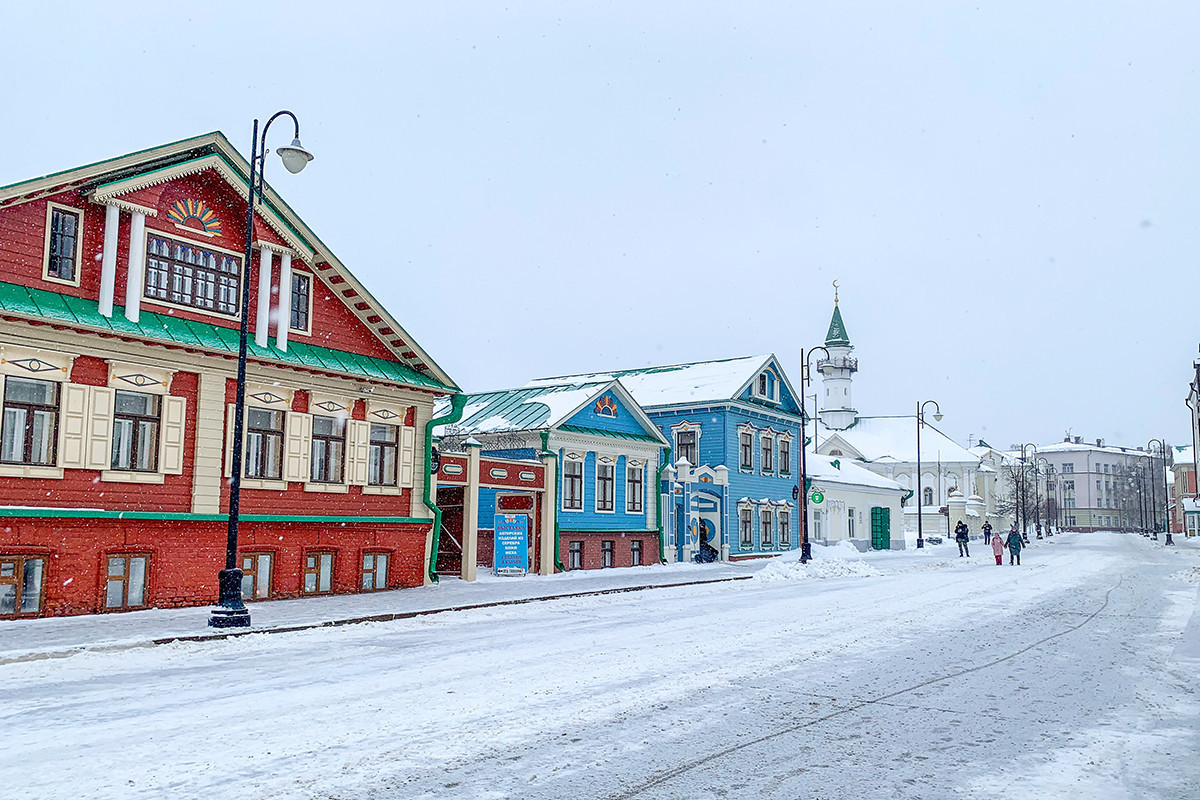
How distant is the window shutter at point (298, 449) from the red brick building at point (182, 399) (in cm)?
4

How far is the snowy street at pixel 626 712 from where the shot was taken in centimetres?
678

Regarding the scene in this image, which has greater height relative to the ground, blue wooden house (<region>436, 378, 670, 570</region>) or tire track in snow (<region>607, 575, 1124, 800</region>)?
blue wooden house (<region>436, 378, 670, 570</region>)

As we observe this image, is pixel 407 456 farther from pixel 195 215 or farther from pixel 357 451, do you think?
pixel 195 215

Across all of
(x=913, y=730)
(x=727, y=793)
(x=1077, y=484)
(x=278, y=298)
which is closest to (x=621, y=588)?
(x=278, y=298)

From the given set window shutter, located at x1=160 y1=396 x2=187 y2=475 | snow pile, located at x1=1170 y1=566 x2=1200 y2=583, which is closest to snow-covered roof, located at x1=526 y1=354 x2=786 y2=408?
snow pile, located at x1=1170 y1=566 x2=1200 y2=583

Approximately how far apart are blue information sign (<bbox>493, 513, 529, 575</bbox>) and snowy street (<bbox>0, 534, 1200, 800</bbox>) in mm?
10357

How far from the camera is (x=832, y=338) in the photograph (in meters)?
104

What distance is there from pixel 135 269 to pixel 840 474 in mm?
41377

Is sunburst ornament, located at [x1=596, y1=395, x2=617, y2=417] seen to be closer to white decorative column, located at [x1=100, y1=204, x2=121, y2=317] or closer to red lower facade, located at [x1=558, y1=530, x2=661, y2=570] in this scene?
red lower facade, located at [x1=558, y1=530, x2=661, y2=570]

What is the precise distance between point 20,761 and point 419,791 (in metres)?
3.09

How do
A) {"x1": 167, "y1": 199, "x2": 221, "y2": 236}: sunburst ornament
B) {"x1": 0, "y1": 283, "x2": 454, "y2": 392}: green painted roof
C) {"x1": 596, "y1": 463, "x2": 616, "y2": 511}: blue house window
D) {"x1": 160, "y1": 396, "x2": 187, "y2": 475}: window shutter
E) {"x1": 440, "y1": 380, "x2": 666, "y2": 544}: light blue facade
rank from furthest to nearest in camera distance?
{"x1": 596, "y1": 463, "x2": 616, "y2": 511}: blue house window < {"x1": 440, "y1": 380, "x2": 666, "y2": 544}: light blue facade < {"x1": 167, "y1": 199, "x2": 221, "y2": 236}: sunburst ornament < {"x1": 160, "y1": 396, "x2": 187, "y2": 475}: window shutter < {"x1": 0, "y1": 283, "x2": 454, "y2": 392}: green painted roof

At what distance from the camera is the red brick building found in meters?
16.5

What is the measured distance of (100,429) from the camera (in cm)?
1727

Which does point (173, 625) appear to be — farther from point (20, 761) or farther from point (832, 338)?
point (832, 338)
